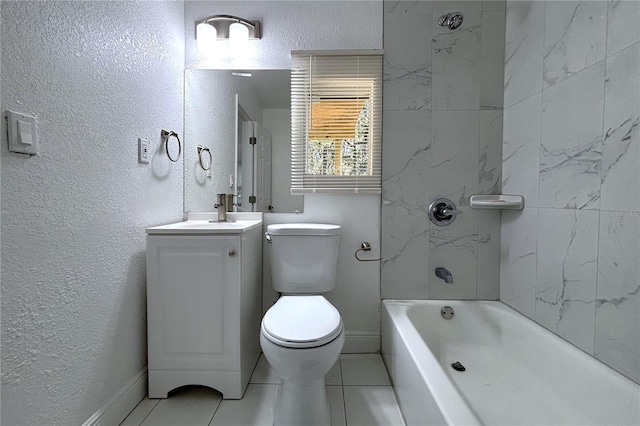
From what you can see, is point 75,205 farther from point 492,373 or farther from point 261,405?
point 492,373

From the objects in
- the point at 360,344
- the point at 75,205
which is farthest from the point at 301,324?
the point at 75,205

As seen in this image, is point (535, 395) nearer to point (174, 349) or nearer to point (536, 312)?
point (536, 312)

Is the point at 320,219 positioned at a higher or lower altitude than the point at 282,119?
lower

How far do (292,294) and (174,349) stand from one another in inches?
24.5

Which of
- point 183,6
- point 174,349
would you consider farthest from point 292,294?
point 183,6

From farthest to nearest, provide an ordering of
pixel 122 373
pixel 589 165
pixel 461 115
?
pixel 461 115 < pixel 122 373 < pixel 589 165

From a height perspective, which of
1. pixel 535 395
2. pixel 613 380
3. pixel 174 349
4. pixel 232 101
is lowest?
pixel 535 395

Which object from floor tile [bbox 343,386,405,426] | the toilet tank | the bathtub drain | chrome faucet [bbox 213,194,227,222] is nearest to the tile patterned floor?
floor tile [bbox 343,386,405,426]

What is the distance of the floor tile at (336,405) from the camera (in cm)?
126

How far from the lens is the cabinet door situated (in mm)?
1373

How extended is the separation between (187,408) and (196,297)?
0.50 meters

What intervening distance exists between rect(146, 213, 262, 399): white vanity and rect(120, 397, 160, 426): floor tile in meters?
0.05

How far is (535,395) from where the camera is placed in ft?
4.11

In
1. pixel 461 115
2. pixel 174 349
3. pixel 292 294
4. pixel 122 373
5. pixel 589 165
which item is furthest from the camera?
pixel 461 115
